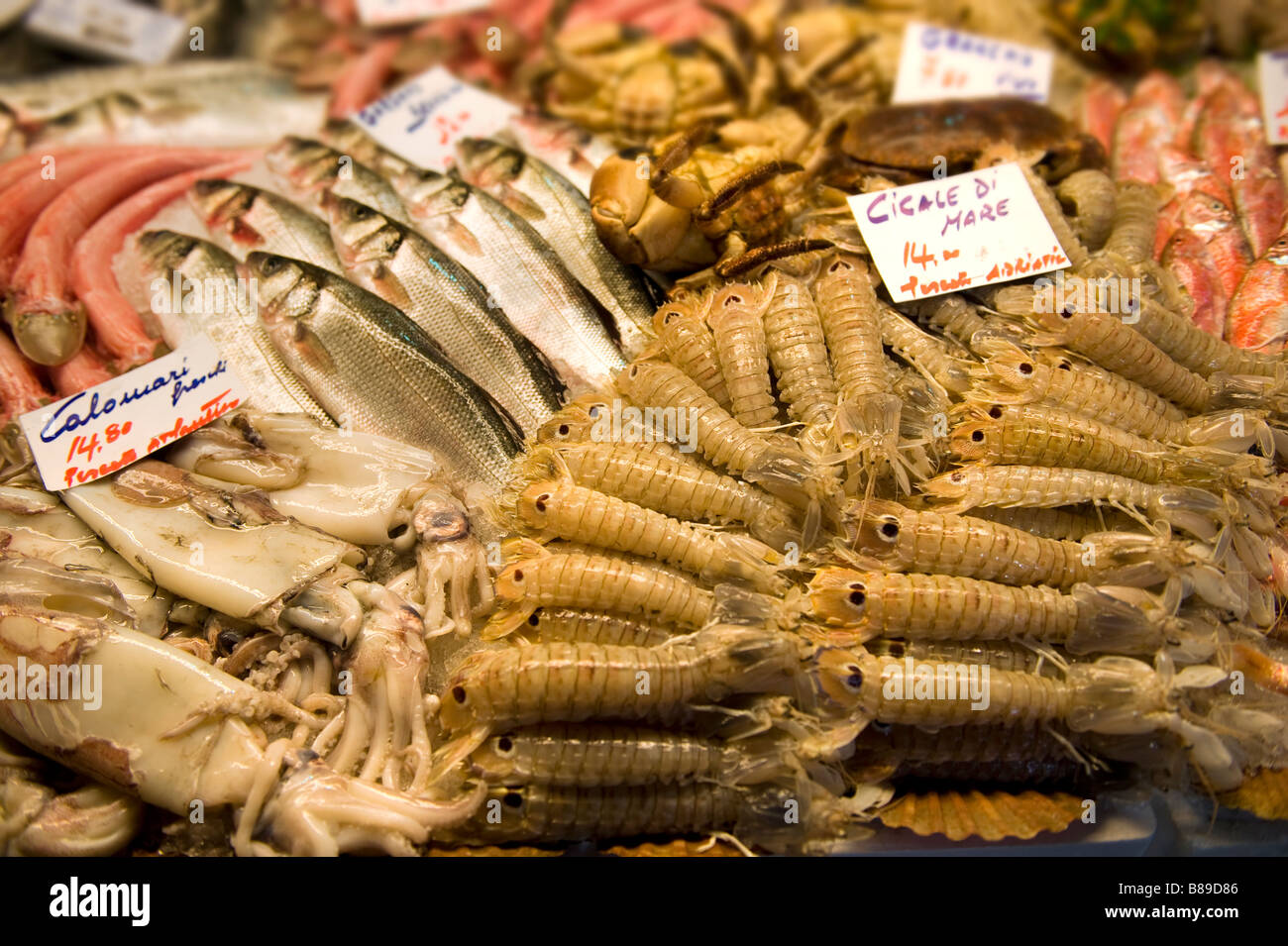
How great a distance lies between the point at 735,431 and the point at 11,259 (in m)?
2.36

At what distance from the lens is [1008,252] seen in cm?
258

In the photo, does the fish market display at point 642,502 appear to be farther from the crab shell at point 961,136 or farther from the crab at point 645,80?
the crab at point 645,80

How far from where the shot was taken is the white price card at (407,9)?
13.3ft

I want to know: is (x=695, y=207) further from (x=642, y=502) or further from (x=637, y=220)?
(x=642, y=502)

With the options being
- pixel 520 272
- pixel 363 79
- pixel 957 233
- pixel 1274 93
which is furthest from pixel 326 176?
pixel 1274 93

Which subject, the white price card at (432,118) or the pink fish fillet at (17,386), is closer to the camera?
the pink fish fillet at (17,386)

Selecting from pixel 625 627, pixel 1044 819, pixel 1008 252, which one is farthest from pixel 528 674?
pixel 1008 252

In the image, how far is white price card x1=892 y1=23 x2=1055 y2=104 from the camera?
3.51 metres

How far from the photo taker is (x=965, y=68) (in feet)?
11.7

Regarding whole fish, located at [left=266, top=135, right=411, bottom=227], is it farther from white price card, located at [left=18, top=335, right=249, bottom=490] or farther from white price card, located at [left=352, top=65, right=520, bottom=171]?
white price card, located at [left=18, top=335, right=249, bottom=490]

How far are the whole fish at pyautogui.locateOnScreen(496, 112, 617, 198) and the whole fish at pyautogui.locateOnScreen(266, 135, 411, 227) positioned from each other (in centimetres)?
52

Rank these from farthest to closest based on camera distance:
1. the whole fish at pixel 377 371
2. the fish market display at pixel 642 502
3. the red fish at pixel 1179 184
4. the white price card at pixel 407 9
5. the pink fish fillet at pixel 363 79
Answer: the white price card at pixel 407 9 < the pink fish fillet at pixel 363 79 < the red fish at pixel 1179 184 < the whole fish at pixel 377 371 < the fish market display at pixel 642 502

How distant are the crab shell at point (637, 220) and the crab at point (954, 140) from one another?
67 cm

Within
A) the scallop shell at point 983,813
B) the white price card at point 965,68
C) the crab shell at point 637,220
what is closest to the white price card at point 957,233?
the crab shell at point 637,220
